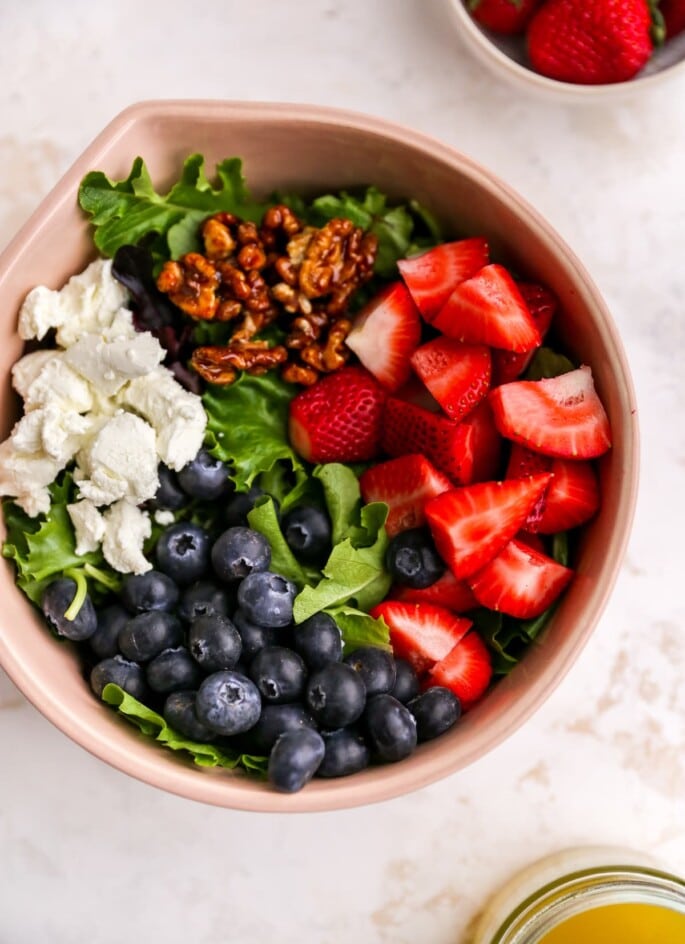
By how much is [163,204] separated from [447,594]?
0.55 m

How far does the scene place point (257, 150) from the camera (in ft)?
3.81

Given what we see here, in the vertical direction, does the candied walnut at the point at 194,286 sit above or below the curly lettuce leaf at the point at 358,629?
above

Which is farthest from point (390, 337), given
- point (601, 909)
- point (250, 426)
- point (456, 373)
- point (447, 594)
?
point (601, 909)

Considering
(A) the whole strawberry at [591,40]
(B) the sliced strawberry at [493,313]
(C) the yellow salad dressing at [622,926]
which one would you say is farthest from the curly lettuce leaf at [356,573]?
(A) the whole strawberry at [591,40]

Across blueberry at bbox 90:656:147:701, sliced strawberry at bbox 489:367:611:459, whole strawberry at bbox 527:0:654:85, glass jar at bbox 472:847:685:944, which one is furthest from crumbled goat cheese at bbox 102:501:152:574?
whole strawberry at bbox 527:0:654:85

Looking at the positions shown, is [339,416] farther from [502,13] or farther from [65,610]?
[502,13]

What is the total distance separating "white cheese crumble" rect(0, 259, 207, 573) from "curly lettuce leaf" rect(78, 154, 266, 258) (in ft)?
0.16

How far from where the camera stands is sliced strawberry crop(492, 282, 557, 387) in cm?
114

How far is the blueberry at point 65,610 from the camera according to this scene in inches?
44.0

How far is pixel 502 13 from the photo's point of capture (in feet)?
4.10

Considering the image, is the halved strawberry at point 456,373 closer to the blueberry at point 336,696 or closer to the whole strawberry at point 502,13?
the blueberry at point 336,696

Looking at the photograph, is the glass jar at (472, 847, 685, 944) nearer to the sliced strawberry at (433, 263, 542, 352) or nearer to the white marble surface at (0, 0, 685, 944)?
the white marble surface at (0, 0, 685, 944)

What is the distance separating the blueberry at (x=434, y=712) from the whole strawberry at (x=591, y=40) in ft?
2.49

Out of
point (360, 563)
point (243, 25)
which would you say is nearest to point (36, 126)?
point (243, 25)
